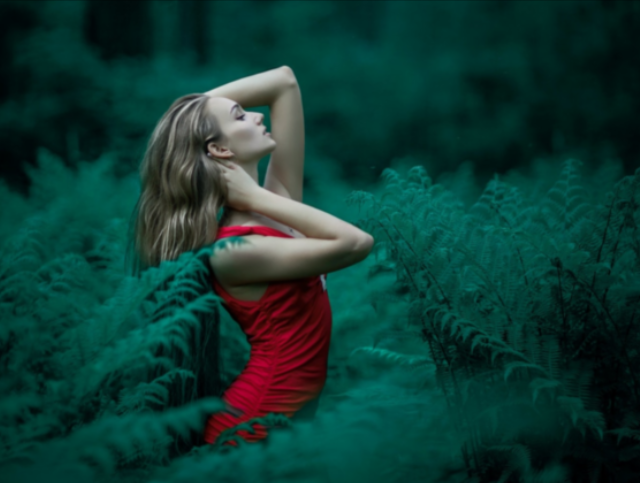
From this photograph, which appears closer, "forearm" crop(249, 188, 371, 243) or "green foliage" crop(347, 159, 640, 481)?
"green foliage" crop(347, 159, 640, 481)

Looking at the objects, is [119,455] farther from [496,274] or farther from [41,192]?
[41,192]

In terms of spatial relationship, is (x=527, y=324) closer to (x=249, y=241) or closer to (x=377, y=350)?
(x=377, y=350)

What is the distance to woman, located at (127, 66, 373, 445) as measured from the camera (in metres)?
1.64

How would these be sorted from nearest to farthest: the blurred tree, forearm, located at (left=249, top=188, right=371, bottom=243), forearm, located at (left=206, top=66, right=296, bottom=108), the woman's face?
forearm, located at (left=249, top=188, right=371, bottom=243)
the woman's face
forearm, located at (left=206, top=66, right=296, bottom=108)
the blurred tree

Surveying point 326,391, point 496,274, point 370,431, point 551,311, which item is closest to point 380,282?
point 326,391

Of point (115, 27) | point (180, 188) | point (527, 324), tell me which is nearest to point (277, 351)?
point (180, 188)

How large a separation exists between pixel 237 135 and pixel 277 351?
0.57m

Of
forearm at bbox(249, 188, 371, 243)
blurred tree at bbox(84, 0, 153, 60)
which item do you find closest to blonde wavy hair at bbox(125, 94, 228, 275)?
forearm at bbox(249, 188, 371, 243)

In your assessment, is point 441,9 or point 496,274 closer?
point 496,274

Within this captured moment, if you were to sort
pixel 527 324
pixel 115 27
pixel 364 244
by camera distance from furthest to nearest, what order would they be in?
pixel 115 27 → pixel 364 244 → pixel 527 324

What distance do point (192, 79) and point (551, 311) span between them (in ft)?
13.6

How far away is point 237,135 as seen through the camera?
1.80 meters

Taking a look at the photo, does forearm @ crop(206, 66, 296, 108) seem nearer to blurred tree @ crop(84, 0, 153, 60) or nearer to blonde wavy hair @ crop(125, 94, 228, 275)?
blonde wavy hair @ crop(125, 94, 228, 275)

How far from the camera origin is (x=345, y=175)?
5.62 metres
